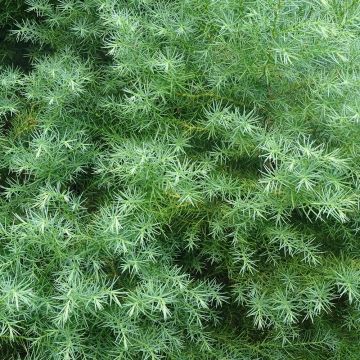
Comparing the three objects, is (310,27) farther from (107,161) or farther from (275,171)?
(107,161)

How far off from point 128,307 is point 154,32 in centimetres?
84

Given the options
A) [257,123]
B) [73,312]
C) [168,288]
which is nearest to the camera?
[73,312]

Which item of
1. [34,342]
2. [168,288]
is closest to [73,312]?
[34,342]

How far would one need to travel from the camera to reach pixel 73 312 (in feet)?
5.13

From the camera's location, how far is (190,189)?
5.43ft

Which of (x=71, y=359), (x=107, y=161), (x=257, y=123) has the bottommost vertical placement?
(x=71, y=359)

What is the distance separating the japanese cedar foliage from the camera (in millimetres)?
1637

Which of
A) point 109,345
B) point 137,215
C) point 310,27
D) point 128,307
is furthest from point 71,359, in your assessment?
point 310,27

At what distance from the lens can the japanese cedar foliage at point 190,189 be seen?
1.64 meters

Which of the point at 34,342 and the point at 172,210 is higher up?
the point at 172,210

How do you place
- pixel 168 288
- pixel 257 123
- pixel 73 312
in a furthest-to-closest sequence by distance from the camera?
1. pixel 257 123
2. pixel 168 288
3. pixel 73 312

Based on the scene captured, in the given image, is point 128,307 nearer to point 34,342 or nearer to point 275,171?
point 34,342

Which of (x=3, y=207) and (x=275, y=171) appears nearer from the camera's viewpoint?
(x=275, y=171)

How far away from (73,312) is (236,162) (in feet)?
2.22
